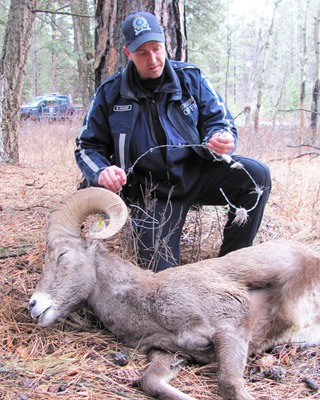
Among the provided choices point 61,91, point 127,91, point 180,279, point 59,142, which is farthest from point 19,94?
point 61,91

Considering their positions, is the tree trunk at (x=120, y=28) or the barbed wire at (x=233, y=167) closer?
the barbed wire at (x=233, y=167)

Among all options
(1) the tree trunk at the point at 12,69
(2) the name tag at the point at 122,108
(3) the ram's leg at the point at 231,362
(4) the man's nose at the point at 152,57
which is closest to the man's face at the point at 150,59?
(4) the man's nose at the point at 152,57

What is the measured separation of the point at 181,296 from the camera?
3221 millimetres

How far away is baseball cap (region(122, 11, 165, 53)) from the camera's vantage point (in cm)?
402

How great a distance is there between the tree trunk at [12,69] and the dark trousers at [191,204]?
19.9 feet

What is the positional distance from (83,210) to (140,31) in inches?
65.7

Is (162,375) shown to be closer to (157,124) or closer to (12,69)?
(157,124)

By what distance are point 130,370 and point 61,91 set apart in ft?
139

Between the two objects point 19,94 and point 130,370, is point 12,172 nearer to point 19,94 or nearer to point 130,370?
point 19,94

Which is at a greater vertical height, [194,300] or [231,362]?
[194,300]

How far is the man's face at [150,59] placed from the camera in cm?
409

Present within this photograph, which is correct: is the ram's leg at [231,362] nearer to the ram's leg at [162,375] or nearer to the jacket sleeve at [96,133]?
the ram's leg at [162,375]

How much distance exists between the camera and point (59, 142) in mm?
11344

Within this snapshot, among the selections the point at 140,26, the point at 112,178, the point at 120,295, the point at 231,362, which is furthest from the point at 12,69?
the point at 231,362
